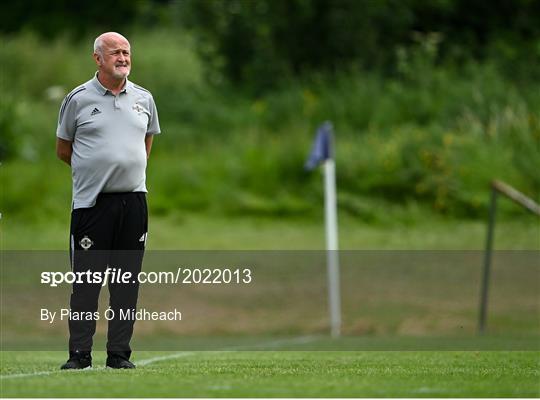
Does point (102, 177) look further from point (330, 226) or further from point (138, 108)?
point (330, 226)

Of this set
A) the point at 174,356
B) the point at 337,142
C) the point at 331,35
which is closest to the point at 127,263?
the point at 174,356

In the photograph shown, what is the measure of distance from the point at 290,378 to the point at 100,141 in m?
1.89

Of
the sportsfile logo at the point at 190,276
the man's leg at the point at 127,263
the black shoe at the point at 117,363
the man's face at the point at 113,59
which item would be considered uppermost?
the man's face at the point at 113,59

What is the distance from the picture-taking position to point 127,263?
8391 millimetres

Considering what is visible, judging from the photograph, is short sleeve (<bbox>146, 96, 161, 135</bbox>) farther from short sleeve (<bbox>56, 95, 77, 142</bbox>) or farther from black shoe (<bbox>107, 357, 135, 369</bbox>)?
black shoe (<bbox>107, 357, 135, 369</bbox>)

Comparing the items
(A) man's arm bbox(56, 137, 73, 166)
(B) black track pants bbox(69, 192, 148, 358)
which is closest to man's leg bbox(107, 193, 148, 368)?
(B) black track pants bbox(69, 192, 148, 358)

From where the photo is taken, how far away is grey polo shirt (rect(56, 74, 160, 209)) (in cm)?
823

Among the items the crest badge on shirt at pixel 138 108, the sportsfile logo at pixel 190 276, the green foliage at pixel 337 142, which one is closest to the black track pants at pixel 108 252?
the crest badge on shirt at pixel 138 108

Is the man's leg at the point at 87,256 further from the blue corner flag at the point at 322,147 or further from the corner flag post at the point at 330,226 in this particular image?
the blue corner flag at the point at 322,147

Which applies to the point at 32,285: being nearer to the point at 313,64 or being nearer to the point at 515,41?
the point at 313,64

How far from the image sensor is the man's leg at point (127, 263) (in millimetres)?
8352

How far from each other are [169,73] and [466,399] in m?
26.5

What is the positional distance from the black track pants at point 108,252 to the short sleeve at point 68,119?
1.47 ft

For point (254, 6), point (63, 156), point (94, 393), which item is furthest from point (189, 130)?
point (94, 393)
